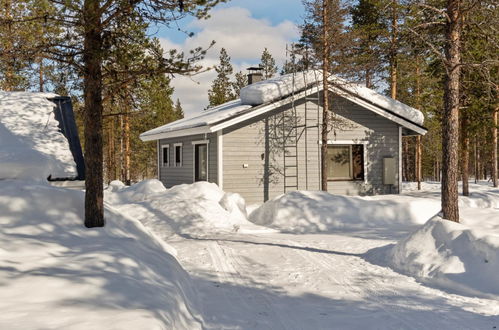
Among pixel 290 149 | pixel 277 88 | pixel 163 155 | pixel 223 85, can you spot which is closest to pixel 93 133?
pixel 277 88

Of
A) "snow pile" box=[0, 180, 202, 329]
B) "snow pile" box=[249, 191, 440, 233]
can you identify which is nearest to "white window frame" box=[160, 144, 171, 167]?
"snow pile" box=[249, 191, 440, 233]

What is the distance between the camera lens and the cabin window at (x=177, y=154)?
2019 centimetres

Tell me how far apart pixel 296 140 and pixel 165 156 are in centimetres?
787

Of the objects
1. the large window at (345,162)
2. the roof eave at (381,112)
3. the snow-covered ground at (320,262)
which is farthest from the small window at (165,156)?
the roof eave at (381,112)

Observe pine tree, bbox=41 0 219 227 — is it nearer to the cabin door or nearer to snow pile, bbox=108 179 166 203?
snow pile, bbox=108 179 166 203

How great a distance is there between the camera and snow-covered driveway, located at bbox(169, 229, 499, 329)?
5.00 metres

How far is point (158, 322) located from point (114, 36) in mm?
5042

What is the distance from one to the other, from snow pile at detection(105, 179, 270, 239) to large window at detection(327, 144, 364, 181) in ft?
18.1

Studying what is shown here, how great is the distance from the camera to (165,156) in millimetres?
22062

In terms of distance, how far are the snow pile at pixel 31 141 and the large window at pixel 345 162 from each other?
37.3 feet

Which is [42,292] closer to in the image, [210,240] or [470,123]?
[210,240]

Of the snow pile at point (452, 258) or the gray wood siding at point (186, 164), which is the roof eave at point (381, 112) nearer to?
the gray wood siding at point (186, 164)

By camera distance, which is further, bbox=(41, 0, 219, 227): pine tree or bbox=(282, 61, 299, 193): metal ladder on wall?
bbox=(282, 61, 299, 193): metal ladder on wall

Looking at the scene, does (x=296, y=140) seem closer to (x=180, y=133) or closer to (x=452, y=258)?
(x=180, y=133)
